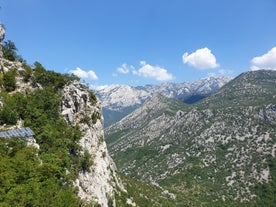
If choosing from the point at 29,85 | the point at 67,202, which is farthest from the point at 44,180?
the point at 29,85

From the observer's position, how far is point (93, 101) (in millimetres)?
97250

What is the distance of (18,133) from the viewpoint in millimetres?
59188

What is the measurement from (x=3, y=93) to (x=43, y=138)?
16369mm

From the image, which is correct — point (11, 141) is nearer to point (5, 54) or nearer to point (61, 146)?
point (61, 146)

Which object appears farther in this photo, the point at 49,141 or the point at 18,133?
the point at 49,141

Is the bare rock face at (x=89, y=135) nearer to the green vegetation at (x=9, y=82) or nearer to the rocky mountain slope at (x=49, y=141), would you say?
the rocky mountain slope at (x=49, y=141)

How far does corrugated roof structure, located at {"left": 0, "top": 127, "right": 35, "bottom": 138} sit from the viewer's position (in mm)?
56869

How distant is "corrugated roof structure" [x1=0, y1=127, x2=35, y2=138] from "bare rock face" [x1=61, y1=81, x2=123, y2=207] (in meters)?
16.8

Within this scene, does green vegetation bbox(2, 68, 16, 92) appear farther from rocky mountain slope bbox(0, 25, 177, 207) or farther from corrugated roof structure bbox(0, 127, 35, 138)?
corrugated roof structure bbox(0, 127, 35, 138)

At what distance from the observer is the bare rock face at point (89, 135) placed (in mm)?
74250

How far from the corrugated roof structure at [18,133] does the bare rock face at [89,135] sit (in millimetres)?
16824

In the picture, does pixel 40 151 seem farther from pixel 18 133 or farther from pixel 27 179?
pixel 27 179

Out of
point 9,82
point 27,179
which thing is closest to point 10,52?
point 9,82

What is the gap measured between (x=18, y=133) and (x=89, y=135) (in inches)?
1154
